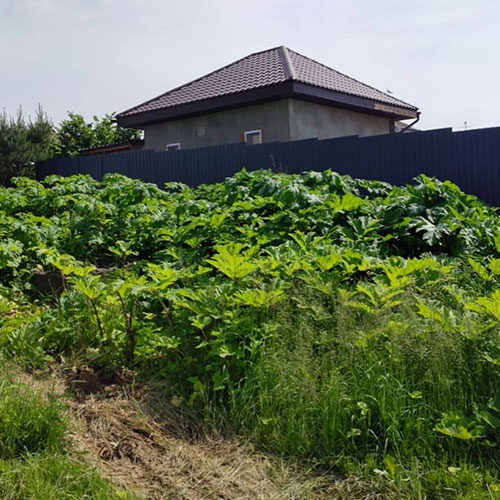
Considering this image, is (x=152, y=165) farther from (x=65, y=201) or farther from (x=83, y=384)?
(x=83, y=384)

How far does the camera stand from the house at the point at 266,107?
1332cm

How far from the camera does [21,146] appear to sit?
1827 cm

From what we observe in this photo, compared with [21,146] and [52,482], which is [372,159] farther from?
[21,146]

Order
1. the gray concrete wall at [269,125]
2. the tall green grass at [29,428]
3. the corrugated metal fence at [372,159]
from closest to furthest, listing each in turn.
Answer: the tall green grass at [29,428] < the corrugated metal fence at [372,159] < the gray concrete wall at [269,125]

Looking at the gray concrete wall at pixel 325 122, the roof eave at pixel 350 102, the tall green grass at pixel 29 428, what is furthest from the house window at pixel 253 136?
the tall green grass at pixel 29 428

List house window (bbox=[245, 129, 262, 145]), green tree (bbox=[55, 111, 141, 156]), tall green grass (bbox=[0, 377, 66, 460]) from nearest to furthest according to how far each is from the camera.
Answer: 1. tall green grass (bbox=[0, 377, 66, 460])
2. house window (bbox=[245, 129, 262, 145])
3. green tree (bbox=[55, 111, 141, 156])

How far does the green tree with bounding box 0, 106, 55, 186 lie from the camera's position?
58.1 feet

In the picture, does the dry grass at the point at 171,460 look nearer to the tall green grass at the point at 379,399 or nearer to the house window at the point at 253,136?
the tall green grass at the point at 379,399

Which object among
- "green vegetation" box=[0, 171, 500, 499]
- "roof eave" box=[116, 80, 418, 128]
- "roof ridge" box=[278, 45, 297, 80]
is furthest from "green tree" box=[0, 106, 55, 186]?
"green vegetation" box=[0, 171, 500, 499]

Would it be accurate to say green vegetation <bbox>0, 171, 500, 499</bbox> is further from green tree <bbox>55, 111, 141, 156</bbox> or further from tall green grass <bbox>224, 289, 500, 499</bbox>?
green tree <bbox>55, 111, 141, 156</bbox>

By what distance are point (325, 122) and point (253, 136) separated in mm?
1913

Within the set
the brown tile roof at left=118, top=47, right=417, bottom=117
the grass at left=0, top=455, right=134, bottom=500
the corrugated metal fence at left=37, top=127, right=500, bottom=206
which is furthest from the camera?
the brown tile roof at left=118, top=47, right=417, bottom=117

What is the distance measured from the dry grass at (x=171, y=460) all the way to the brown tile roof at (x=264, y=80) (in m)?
10.7

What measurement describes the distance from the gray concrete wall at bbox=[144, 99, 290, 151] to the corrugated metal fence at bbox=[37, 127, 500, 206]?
9.37 ft
